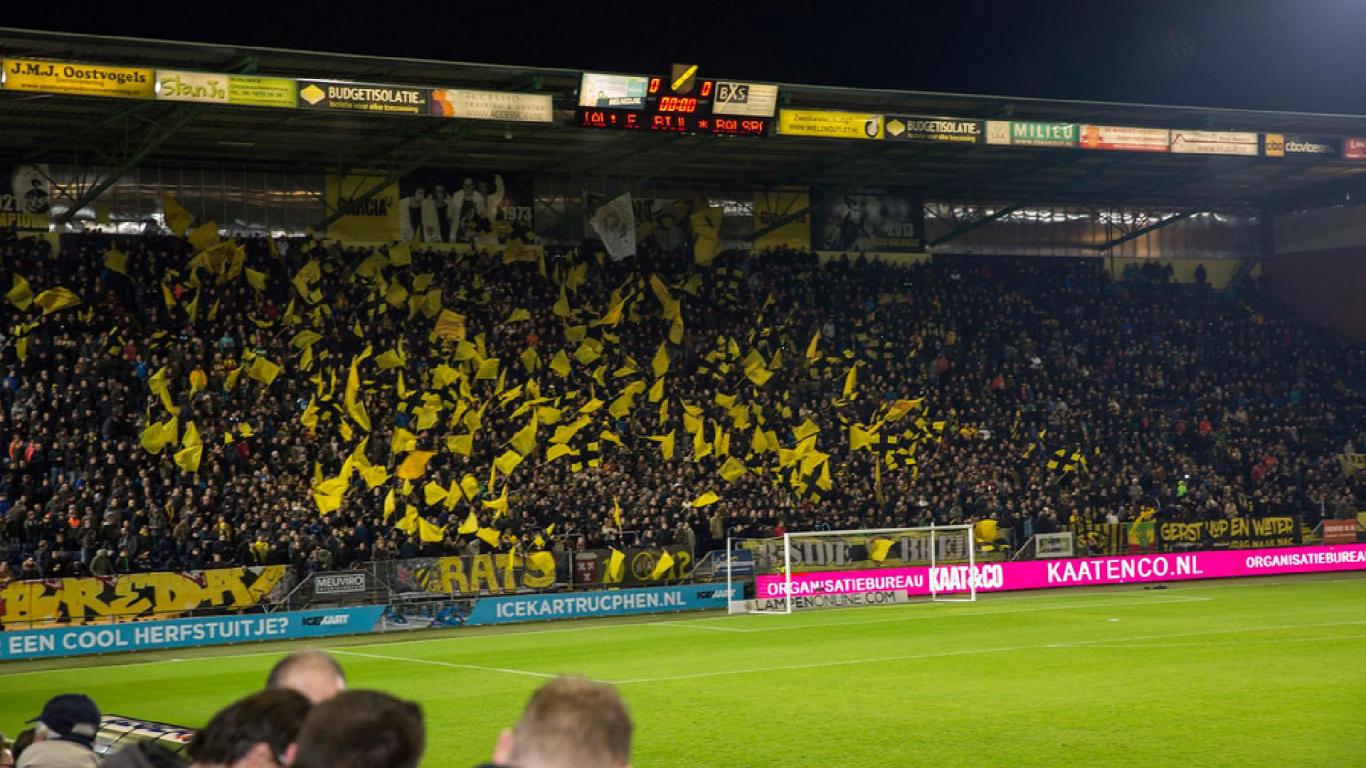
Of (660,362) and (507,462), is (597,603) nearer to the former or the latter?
(507,462)

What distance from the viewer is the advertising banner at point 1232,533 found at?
42.8 m

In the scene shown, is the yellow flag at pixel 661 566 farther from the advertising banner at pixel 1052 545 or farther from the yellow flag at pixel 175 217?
the yellow flag at pixel 175 217

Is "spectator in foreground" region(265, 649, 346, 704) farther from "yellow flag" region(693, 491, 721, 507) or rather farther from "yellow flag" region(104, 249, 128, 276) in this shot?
"yellow flag" region(104, 249, 128, 276)

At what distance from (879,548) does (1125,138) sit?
13532mm

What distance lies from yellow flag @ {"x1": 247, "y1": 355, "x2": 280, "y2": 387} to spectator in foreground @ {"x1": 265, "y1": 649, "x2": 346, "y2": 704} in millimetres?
34028

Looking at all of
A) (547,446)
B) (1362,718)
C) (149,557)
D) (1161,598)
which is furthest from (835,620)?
(1362,718)

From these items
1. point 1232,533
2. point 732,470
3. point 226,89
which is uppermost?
point 226,89

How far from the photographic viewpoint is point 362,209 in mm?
44312

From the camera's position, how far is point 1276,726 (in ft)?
54.3

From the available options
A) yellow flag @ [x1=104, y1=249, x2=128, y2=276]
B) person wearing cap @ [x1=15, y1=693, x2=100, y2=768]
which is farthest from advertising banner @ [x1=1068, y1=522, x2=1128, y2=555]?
person wearing cap @ [x1=15, y1=693, x2=100, y2=768]

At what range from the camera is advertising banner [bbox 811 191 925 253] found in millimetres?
50438

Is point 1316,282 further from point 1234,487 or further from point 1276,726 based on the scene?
point 1276,726

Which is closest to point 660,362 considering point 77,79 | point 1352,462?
point 77,79

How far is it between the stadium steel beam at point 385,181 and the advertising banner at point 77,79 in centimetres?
805
